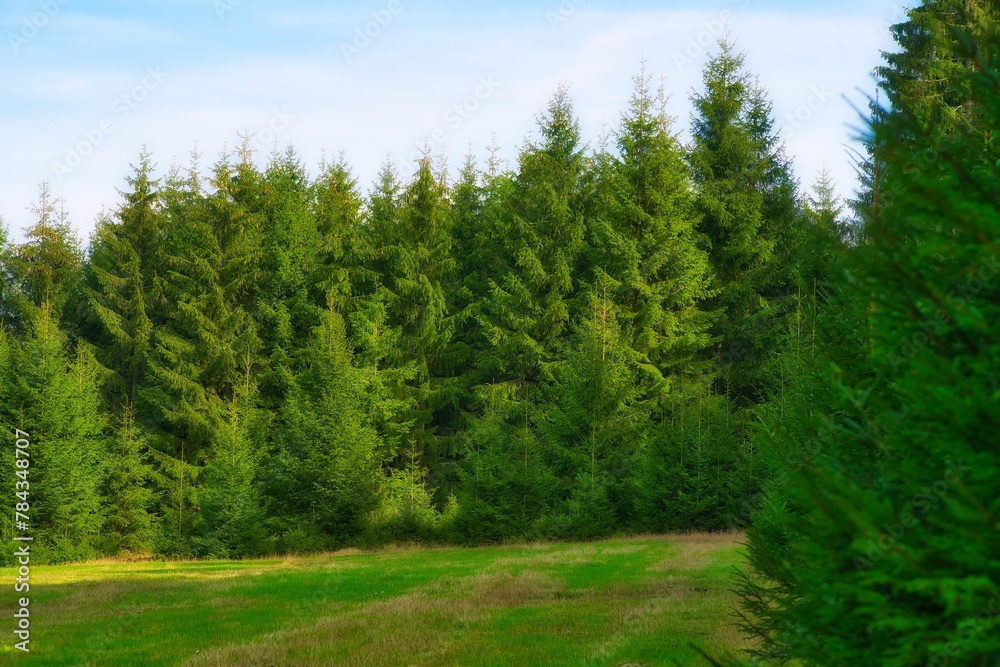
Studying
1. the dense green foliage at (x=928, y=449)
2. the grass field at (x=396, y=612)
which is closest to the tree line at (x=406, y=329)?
the grass field at (x=396, y=612)

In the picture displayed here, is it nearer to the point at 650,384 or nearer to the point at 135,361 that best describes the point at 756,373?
the point at 650,384

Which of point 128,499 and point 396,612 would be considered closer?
point 396,612

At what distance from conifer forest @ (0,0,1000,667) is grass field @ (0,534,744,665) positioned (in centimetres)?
819

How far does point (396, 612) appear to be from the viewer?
14.4 meters

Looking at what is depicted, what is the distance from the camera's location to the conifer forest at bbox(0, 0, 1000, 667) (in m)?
32.1

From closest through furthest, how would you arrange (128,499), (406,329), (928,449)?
(928,449), (128,499), (406,329)

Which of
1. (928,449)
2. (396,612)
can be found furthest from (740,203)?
(928,449)

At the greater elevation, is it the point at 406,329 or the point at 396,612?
the point at 406,329

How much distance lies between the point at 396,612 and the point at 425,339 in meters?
29.3

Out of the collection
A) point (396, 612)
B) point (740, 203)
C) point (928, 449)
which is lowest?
point (396, 612)

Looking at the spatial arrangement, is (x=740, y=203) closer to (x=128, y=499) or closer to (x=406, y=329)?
(x=406, y=329)

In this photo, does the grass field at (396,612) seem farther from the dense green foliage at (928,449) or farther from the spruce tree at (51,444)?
the spruce tree at (51,444)

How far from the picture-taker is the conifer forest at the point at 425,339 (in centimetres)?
3212

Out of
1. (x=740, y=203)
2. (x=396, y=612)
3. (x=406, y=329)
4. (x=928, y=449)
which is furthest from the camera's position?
(x=406, y=329)
